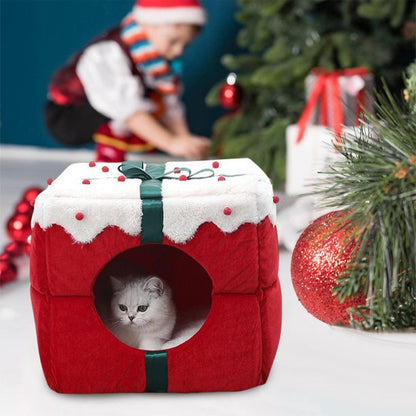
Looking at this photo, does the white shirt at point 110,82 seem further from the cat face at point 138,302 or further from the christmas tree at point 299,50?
the cat face at point 138,302

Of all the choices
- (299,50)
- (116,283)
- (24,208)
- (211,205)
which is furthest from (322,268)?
(299,50)

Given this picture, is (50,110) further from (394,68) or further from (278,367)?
(278,367)

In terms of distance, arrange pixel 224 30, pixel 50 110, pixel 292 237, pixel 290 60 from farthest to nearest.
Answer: pixel 224 30
pixel 50 110
pixel 290 60
pixel 292 237

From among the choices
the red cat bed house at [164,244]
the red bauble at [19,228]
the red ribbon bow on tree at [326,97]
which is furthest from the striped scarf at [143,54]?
the red cat bed house at [164,244]

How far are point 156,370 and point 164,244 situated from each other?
0.54 feet

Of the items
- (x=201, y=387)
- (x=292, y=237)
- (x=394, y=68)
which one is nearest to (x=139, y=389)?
(x=201, y=387)

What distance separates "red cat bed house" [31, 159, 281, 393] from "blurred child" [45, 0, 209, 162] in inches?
42.2

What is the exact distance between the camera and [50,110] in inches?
87.4

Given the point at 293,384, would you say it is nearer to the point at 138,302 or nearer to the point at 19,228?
the point at 138,302

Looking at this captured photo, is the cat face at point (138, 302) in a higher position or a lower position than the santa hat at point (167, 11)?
lower

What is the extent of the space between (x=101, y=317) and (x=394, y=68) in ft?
4.35

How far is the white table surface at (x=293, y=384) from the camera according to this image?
3.18 ft

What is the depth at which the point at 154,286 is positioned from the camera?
104 centimetres

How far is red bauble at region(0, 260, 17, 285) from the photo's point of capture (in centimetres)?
148
